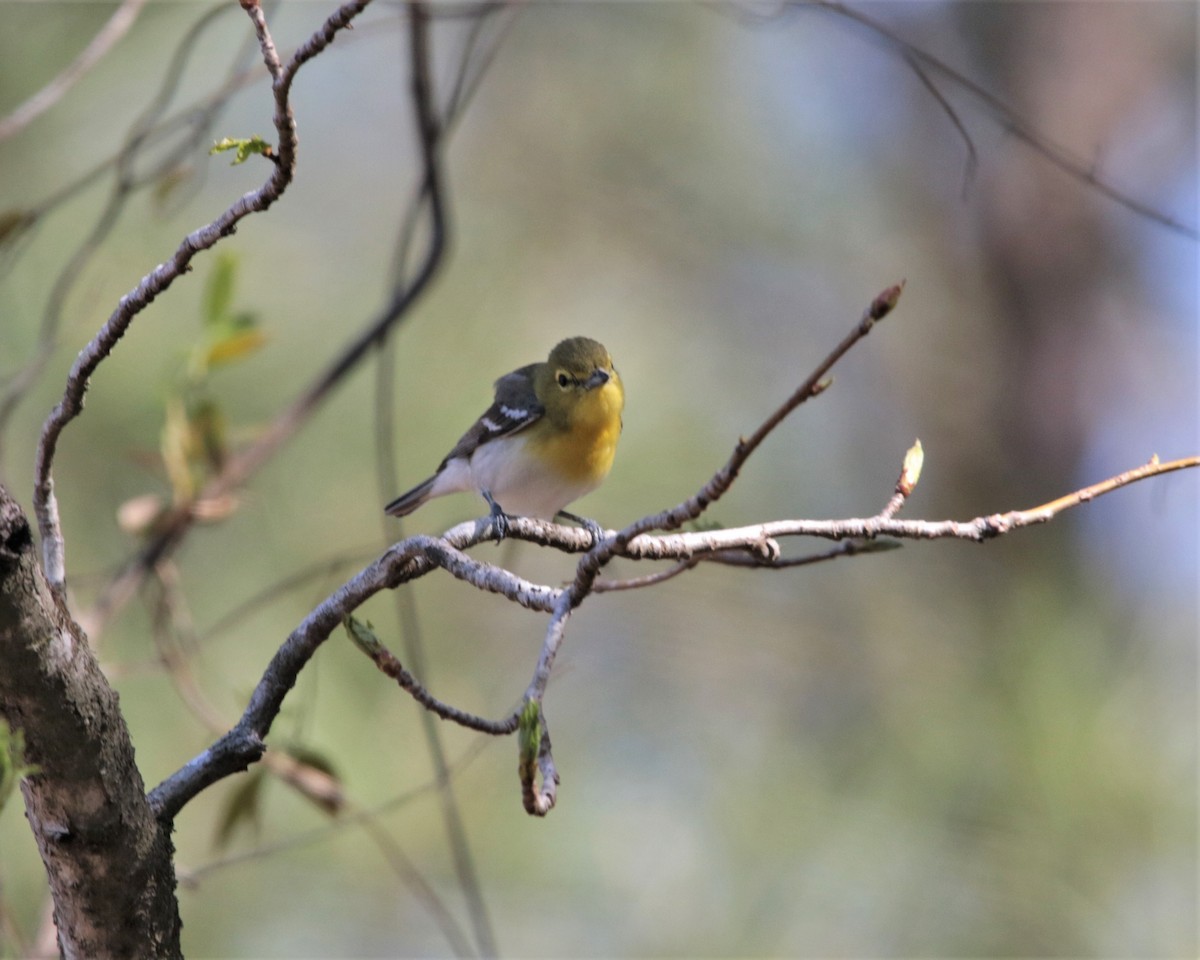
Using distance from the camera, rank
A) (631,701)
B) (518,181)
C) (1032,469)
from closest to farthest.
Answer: (631,701) → (1032,469) → (518,181)

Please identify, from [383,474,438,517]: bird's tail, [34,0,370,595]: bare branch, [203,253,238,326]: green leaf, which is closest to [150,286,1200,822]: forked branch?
[34,0,370,595]: bare branch

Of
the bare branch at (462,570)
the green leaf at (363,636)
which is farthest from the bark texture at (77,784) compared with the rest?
the green leaf at (363,636)

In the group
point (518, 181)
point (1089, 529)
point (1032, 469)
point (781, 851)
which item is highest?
point (518, 181)

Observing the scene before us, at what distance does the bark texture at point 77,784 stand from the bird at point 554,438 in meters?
2.04

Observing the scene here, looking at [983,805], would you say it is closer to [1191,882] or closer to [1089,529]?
[1191,882]

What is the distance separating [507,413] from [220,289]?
120 centimetres

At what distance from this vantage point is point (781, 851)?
13.1 feet

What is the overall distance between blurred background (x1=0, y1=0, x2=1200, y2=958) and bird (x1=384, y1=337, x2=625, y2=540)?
206 millimetres

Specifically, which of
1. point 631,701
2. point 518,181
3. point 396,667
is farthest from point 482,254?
point 396,667

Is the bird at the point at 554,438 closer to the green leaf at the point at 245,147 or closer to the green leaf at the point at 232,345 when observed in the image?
the green leaf at the point at 232,345

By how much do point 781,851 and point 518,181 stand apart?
3573mm

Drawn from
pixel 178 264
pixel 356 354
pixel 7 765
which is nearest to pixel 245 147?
pixel 178 264

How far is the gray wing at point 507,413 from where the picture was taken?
3.63 m

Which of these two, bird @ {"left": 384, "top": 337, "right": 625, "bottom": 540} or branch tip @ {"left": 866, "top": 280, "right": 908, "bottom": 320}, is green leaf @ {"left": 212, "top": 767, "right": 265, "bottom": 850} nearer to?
bird @ {"left": 384, "top": 337, "right": 625, "bottom": 540}
